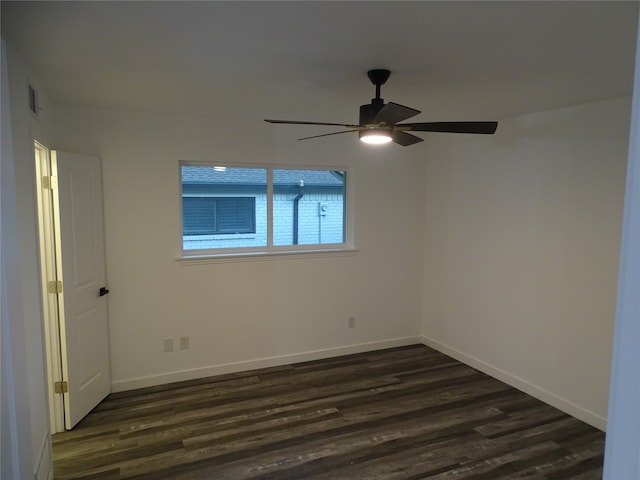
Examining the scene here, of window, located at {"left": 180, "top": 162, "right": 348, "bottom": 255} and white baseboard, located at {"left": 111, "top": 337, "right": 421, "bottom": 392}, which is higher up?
window, located at {"left": 180, "top": 162, "right": 348, "bottom": 255}

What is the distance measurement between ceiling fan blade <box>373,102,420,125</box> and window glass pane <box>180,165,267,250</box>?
2.11 m

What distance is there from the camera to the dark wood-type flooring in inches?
108

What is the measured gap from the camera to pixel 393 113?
2334mm

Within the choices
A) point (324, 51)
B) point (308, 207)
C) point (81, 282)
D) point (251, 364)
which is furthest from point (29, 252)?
point (308, 207)

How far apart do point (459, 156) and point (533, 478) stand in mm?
3008

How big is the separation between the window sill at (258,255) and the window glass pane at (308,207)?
15cm

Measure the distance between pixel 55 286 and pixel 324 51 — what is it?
2.52 m

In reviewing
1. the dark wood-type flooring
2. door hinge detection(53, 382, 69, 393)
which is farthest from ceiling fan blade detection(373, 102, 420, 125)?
door hinge detection(53, 382, 69, 393)

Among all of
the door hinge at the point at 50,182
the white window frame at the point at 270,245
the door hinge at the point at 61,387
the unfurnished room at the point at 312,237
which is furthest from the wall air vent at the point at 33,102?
the door hinge at the point at 61,387

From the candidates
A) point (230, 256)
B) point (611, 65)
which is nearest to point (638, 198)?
point (611, 65)

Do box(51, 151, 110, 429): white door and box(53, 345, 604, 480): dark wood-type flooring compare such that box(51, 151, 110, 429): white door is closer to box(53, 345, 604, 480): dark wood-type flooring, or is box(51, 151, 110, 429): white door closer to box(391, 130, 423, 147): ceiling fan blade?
box(53, 345, 604, 480): dark wood-type flooring

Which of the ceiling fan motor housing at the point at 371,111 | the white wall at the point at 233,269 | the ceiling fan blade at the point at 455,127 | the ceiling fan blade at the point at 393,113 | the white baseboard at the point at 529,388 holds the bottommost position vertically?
the white baseboard at the point at 529,388

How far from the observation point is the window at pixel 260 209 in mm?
4129

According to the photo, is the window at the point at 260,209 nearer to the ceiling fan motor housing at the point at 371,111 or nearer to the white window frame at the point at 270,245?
the white window frame at the point at 270,245
